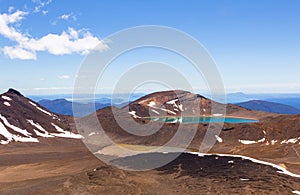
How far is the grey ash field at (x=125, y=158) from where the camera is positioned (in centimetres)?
4347

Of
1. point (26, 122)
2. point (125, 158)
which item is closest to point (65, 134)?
point (26, 122)

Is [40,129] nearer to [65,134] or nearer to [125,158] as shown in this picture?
[65,134]

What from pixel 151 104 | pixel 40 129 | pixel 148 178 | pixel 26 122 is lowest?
pixel 148 178

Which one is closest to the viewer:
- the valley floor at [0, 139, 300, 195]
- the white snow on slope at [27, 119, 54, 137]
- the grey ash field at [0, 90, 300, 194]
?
the valley floor at [0, 139, 300, 195]

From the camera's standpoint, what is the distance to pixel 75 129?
116125mm

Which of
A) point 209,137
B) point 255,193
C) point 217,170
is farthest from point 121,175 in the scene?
point 209,137

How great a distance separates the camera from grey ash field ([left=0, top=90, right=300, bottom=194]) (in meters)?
43.5

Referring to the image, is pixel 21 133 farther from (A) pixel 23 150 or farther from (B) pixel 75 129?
(B) pixel 75 129

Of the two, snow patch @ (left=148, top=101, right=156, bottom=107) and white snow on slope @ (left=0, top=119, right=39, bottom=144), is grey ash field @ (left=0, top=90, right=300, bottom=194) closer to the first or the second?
white snow on slope @ (left=0, top=119, right=39, bottom=144)

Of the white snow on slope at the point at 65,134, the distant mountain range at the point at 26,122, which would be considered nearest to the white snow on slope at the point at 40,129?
the distant mountain range at the point at 26,122

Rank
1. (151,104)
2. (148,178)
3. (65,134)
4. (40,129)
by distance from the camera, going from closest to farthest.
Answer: (148,178) → (40,129) → (65,134) → (151,104)

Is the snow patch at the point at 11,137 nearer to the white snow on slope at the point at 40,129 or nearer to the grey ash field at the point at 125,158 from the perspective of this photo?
the grey ash field at the point at 125,158

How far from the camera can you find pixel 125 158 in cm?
6506

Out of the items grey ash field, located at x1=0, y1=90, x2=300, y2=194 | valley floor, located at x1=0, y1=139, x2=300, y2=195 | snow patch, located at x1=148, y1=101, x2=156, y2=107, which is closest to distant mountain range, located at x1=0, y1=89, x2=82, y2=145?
grey ash field, located at x1=0, y1=90, x2=300, y2=194
